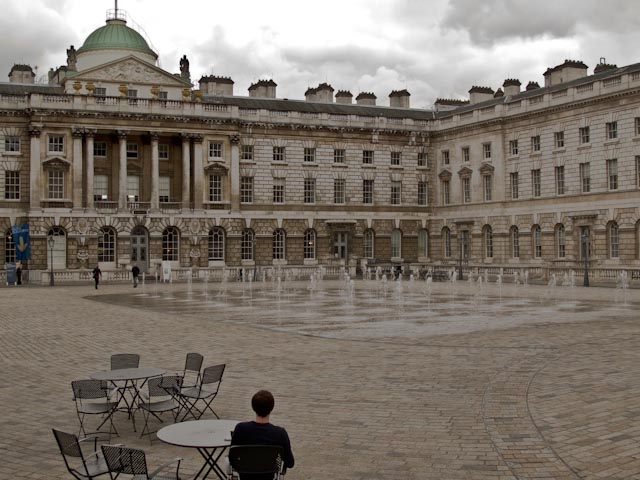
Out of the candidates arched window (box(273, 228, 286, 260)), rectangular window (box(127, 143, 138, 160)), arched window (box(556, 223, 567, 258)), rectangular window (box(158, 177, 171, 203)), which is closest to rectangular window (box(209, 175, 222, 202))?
rectangular window (box(158, 177, 171, 203))

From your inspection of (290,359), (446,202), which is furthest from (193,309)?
(446,202)

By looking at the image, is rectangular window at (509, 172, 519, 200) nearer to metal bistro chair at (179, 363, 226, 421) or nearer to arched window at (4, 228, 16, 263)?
arched window at (4, 228, 16, 263)

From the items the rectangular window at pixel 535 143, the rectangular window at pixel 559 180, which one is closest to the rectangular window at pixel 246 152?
the rectangular window at pixel 535 143

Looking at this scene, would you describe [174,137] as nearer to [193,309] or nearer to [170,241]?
[170,241]

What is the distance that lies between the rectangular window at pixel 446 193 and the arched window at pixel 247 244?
16450mm

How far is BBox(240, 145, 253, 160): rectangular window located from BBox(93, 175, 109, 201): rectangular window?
34.9 ft

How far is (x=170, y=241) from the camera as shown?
61156 millimetres

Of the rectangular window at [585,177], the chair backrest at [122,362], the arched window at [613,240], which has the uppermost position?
the rectangular window at [585,177]

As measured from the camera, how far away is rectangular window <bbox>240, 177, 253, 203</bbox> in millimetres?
63625

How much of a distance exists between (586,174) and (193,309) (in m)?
33.1

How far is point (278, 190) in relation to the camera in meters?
64.4

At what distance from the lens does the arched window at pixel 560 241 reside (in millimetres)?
55000

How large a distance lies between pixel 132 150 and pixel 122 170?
2.66 metres

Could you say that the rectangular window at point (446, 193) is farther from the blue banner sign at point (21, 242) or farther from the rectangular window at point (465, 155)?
the blue banner sign at point (21, 242)
